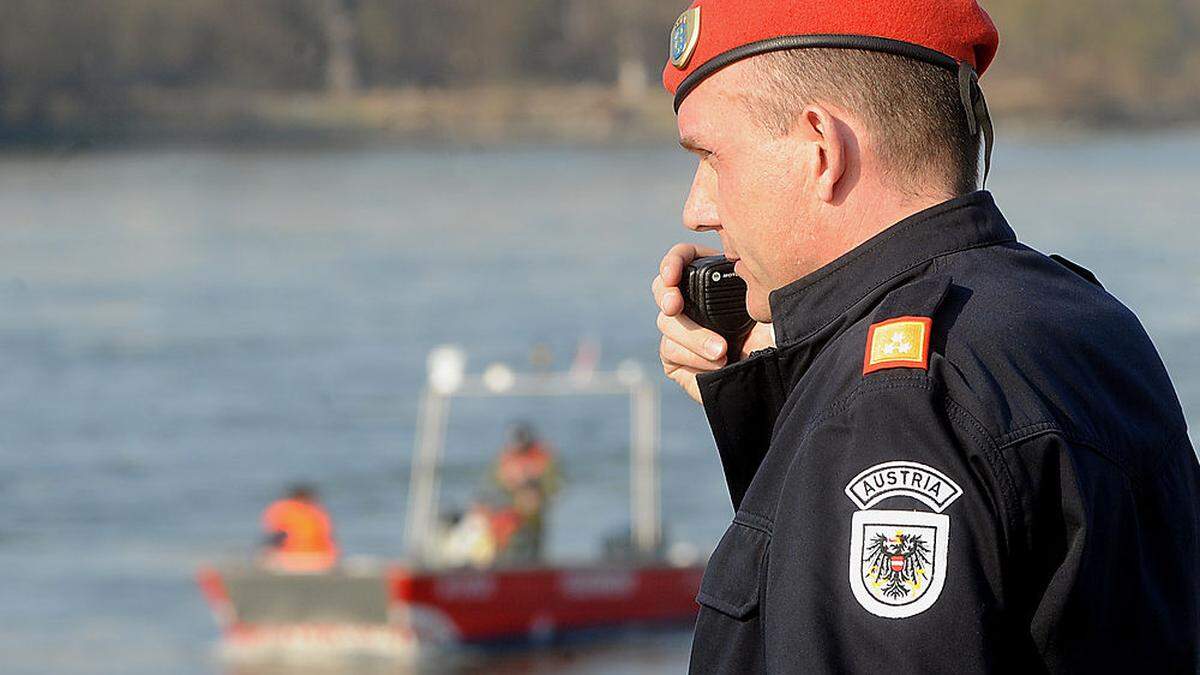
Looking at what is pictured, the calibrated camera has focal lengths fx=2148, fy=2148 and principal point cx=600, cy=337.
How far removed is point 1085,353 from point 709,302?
1.88ft

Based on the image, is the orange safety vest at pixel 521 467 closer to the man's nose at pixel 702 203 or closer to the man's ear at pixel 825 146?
the man's nose at pixel 702 203

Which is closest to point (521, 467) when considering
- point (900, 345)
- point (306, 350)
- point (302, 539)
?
point (302, 539)

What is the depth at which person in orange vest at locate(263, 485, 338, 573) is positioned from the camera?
60.9ft

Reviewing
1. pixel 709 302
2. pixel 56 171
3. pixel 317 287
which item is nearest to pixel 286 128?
pixel 56 171

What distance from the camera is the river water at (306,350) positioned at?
2853cm

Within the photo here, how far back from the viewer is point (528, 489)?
61.9 feet

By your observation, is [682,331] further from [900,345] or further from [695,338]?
[900,345]

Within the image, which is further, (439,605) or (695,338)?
(439,605)

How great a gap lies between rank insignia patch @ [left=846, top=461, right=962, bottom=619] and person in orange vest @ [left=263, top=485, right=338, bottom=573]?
17.3 meters

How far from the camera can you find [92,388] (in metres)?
44.6

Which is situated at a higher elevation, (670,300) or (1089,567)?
(670,300)

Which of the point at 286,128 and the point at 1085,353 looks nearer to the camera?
the point at 1085,353

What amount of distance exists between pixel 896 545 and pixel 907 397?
12 centimetres

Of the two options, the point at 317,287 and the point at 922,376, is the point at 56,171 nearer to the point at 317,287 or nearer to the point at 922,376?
the point at 317,287
